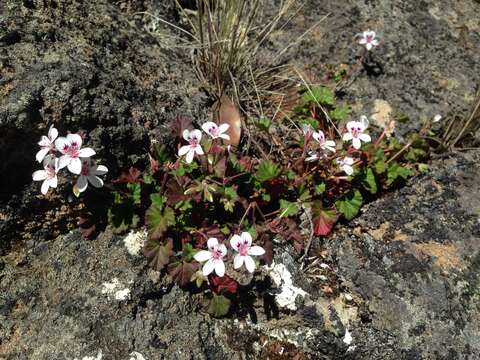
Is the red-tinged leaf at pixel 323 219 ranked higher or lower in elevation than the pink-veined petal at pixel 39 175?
lower

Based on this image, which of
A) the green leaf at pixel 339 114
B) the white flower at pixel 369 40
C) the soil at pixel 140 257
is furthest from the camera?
the white flower at pixel 369 40

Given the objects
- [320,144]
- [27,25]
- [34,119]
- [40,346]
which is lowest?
[40,346]

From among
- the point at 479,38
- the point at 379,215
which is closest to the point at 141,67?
the point at 379,215

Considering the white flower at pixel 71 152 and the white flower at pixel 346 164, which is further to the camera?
the white flower at pixel 346 164

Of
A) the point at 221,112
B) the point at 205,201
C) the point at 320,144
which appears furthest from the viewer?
the point at 221,112

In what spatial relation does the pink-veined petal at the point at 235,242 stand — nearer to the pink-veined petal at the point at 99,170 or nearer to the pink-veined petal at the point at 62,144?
the pink-veined petal at the point at 99,170

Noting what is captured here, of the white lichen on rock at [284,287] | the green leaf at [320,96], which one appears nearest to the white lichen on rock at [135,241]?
the white lichen on rock at [284,287]

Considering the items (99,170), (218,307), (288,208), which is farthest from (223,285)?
(99,170)

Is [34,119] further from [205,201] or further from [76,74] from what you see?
[205,201]
